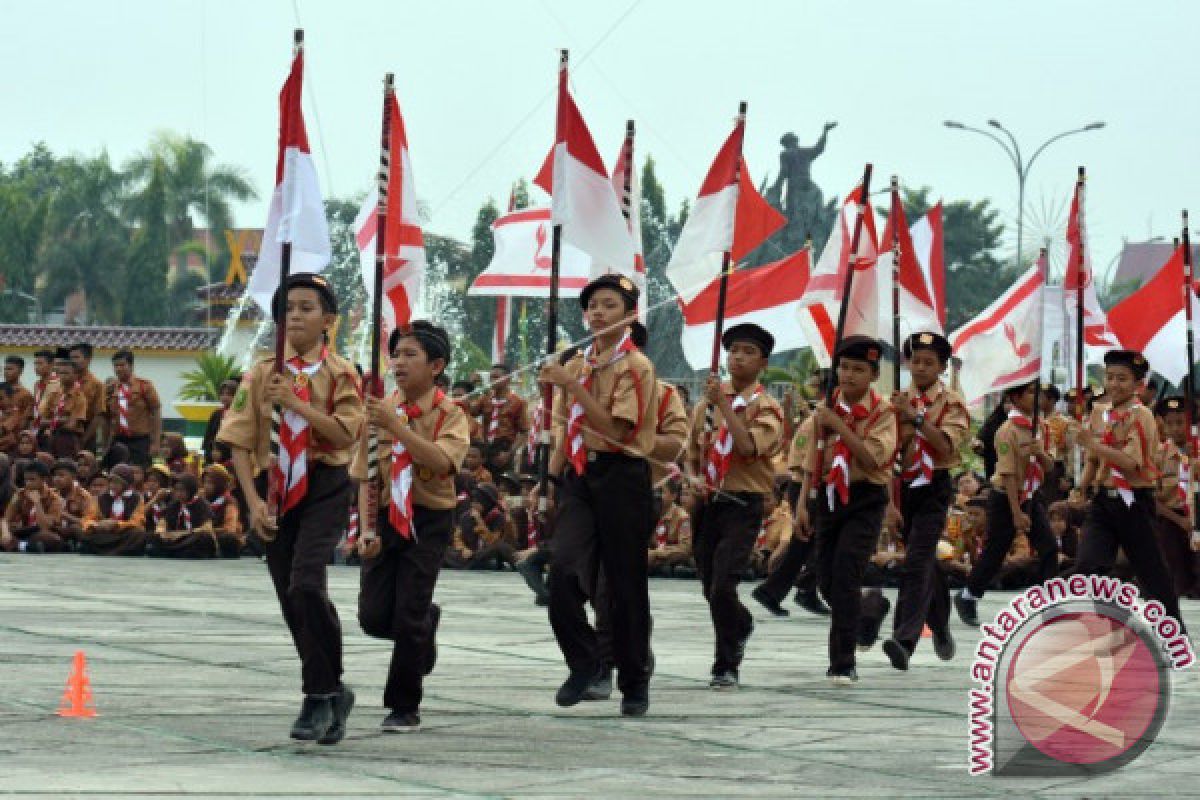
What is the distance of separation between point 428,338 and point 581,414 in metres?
0.86

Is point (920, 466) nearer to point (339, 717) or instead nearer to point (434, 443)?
point (434, 443)

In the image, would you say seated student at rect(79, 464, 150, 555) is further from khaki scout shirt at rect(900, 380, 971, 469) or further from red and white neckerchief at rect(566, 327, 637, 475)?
red and white neckerchief at rect(566, 327, 637, 475)

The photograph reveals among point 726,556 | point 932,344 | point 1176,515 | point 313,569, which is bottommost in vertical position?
point 313,569

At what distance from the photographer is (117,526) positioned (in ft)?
77.2

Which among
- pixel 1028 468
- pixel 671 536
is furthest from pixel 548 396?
pixel 671 536

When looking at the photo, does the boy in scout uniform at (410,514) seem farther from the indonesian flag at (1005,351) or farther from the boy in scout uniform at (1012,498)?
the indonesian flag at (1005,351)

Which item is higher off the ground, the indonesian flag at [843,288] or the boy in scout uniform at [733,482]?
the indonesian flag at [843,288]

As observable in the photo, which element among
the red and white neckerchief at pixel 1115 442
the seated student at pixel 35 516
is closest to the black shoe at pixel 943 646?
the red and white neckerchief at pixel 1115 442

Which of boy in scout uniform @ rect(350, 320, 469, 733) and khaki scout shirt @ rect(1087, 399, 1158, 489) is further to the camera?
khaki scout shirt @ rect(1087, 399, 1158, 489)

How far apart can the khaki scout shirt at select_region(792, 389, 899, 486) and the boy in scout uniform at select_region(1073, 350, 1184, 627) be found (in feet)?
6.94

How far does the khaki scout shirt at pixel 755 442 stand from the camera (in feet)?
37.8

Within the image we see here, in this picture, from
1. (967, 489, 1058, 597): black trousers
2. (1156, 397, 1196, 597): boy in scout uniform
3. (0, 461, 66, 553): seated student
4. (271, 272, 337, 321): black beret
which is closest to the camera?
(271, 272, 337, 321): black beret

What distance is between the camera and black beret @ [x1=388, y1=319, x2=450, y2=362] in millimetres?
9406

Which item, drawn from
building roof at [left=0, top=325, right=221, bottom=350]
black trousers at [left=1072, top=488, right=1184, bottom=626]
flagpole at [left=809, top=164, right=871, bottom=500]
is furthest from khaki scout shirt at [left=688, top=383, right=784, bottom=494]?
building roof at [left=0, top=325, right=221, bottom=350]
